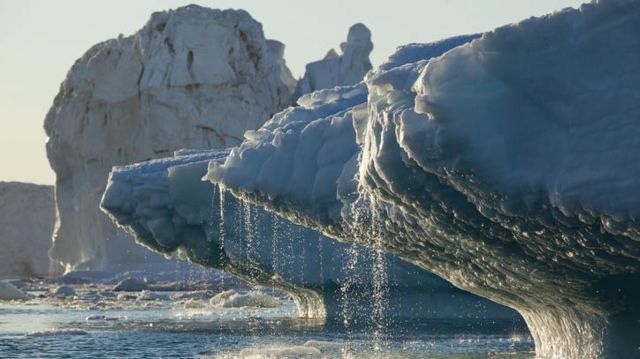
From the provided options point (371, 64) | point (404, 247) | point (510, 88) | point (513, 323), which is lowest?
point (513, 323)

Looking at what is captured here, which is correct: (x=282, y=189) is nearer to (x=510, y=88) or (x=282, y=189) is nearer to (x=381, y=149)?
(x=381, y=149)

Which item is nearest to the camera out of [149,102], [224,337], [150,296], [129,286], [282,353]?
[282,353]

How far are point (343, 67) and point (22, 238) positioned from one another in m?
30.0

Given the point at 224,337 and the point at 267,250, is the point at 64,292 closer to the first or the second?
the point at 267,250

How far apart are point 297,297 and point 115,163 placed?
26.8 metres

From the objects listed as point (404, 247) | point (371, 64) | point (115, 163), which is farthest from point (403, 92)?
point (371, 64)

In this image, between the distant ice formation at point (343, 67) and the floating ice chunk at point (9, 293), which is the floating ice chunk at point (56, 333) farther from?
the distant ice formation at point (343, 67)

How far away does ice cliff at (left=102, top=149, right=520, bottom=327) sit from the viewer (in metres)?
22.6

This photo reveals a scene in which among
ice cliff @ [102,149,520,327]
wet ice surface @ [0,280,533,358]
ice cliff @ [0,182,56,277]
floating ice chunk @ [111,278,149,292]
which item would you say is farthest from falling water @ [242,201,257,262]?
ice cliff @ [0,182,56,277]

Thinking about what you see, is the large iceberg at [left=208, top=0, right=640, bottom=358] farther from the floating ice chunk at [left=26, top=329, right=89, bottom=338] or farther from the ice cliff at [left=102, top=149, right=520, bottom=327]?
the floating ice chunk at [left=26, top=329, right=89, bottom=338]

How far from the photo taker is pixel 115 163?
53.2 m

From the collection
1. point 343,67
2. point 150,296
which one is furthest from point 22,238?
point 150,296

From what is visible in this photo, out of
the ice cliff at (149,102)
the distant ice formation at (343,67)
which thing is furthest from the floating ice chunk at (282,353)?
the distant ice formation at (343,67)

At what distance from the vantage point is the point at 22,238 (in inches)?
3024
